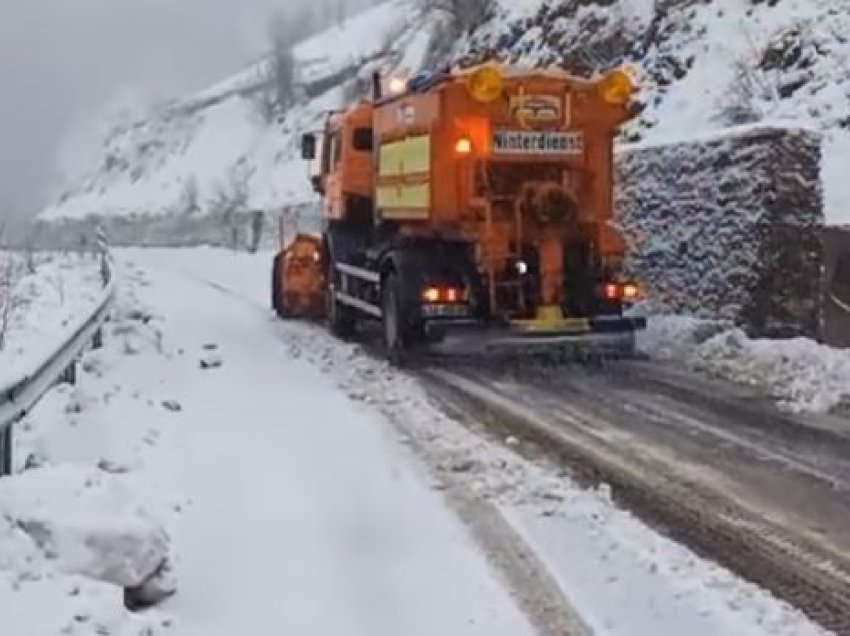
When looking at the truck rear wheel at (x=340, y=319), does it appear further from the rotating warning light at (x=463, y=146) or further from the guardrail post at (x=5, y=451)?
the guardrail post at (x=5, y=451)

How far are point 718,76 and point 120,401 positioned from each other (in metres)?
20.3

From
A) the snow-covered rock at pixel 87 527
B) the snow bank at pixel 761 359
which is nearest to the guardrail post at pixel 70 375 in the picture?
the snow-covered rock at pixel 87 527

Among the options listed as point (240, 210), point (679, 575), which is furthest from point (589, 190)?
point (240, 210)

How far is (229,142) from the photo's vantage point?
96.8 metres

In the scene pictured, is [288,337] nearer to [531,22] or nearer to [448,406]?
[448,406]

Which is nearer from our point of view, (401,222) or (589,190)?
(589,190)

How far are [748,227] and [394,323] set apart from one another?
383 centimetres

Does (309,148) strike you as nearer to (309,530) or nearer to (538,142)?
(538,142)

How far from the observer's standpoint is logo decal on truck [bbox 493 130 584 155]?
14727mm

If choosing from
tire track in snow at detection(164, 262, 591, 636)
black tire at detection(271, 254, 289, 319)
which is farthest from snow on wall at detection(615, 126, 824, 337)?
tire track in snow at detection(164, 262, 591, 636)

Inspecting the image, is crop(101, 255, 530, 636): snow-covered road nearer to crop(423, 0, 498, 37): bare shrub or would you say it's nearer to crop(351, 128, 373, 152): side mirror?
crop(351, 128, 373, 152): side mirror

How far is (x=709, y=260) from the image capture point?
53.7 ft

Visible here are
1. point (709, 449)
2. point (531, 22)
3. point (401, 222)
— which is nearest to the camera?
point (709, 449)

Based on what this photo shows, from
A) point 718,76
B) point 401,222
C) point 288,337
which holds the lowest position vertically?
point 288,337
